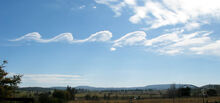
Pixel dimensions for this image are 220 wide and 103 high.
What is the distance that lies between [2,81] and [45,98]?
8.91 meters

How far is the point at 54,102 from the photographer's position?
2406cm

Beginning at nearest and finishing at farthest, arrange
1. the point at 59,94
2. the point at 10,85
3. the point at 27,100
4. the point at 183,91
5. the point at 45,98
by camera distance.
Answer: the point at 27,100 < the point at 10,85 < the point at 45,98 < the point at 59,94 < the point at 183,91

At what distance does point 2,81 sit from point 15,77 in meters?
0.92

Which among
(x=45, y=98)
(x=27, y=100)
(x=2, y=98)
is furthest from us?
(x=45, y=98)

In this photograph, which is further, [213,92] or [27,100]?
[213,92]

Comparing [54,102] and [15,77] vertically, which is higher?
[15,77]

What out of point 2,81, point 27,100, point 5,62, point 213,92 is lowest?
point 213,92

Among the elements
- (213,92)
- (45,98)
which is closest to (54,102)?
(45,98)

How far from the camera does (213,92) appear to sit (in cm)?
7506

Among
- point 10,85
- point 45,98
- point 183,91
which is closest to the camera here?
point 10,85

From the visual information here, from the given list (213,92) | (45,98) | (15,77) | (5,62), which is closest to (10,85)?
(15,77)

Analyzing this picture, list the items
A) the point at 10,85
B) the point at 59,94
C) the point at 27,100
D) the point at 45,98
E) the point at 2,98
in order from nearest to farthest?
the point at 27,100
the point at 2,98
the point at 10,85
the point at 45,98
the point at 59,94

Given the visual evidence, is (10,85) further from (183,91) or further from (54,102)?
(183,91)

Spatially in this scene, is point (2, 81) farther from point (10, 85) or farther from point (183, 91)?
point (183, 91)
